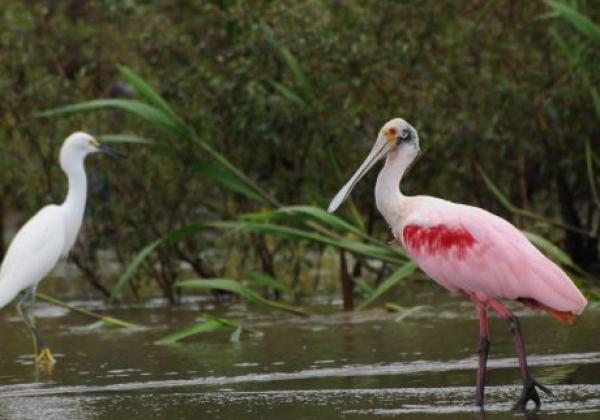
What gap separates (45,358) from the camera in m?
9.73

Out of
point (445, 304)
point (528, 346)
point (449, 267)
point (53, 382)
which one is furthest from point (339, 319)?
point (449, 267)

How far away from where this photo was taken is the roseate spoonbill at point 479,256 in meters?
7.23

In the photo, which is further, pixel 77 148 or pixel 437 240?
pixel 77 148

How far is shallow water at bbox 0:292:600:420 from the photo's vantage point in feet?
24.7

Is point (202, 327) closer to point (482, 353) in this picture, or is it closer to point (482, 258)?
point (482, 353)

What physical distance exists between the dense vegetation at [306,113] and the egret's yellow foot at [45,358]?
2273 mm

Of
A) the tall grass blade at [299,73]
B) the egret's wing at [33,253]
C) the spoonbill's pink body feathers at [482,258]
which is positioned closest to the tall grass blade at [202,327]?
the egret's wing at [33,253]

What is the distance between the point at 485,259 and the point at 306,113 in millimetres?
4868

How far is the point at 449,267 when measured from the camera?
7.63 meters

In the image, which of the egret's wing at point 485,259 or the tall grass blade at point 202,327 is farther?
the tall grass blade at point 202,327

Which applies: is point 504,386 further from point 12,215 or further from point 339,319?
point 12,215

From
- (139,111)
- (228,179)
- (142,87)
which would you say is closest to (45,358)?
(139,111)

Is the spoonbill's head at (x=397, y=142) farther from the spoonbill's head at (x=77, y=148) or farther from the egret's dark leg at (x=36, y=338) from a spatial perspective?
the spoonbill's head at (x=77, y=148)

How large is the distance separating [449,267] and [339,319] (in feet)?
11.4
